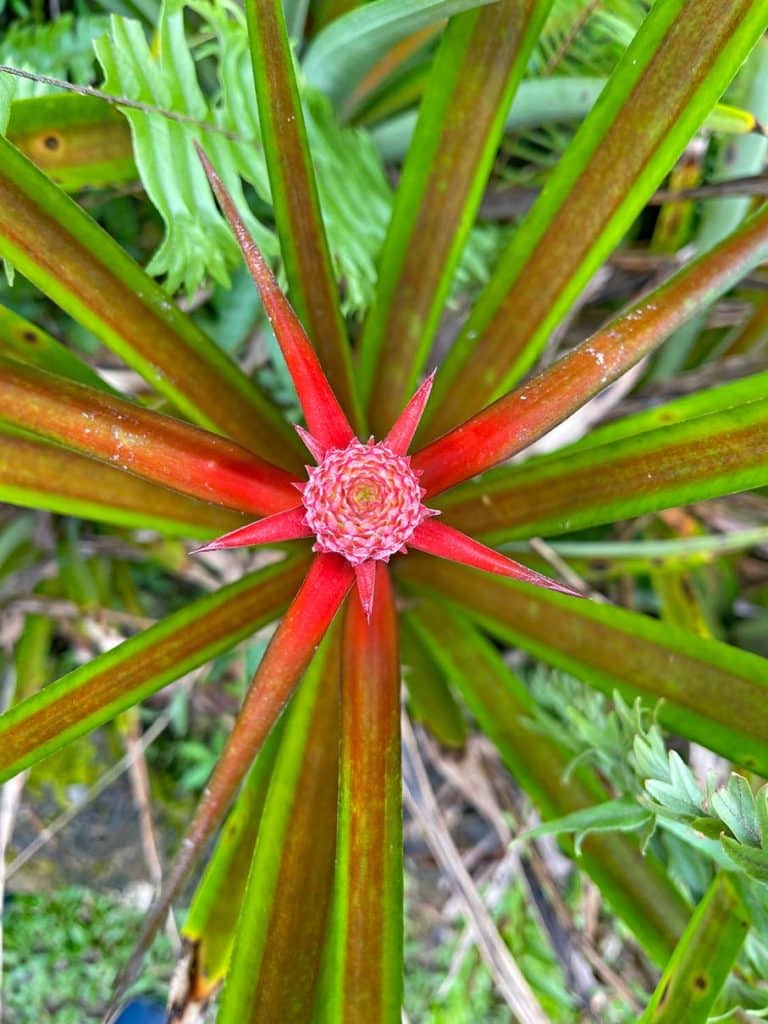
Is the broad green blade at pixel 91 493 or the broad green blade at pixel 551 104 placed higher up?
the broad green blade at pixel 551 104

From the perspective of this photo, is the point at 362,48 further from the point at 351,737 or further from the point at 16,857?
the point at 16,857

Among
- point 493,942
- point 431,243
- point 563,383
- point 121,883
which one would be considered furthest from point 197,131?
point 121,883

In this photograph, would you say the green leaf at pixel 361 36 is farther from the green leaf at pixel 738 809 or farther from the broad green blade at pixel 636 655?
the green leaf at pixel 738 809

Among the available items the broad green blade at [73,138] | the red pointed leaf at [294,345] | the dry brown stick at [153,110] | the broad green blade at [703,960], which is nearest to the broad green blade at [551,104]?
the dry brown stick at [153,110]

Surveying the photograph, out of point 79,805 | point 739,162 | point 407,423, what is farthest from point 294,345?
point 79,805

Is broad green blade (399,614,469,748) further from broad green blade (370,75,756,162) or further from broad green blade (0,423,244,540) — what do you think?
broad green blade (370,75,756,162)

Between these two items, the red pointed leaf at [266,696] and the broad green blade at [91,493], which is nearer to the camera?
the red pointed leaf at [266,696]

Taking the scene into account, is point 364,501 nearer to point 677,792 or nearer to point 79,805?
point 677,792
